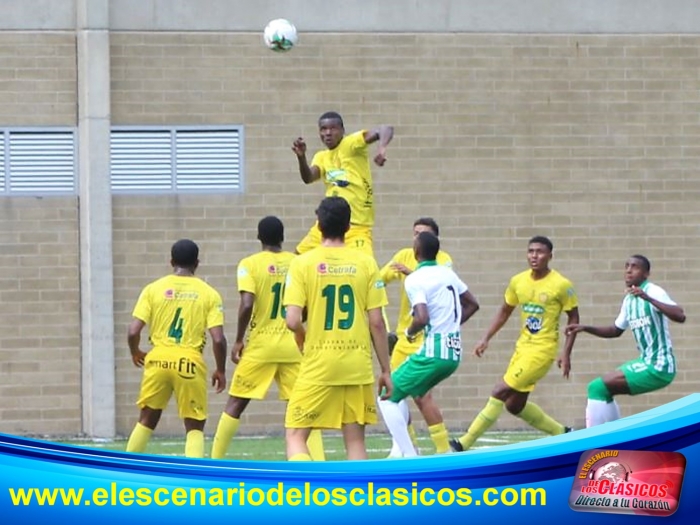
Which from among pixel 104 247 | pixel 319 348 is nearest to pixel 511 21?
pixel 104 247

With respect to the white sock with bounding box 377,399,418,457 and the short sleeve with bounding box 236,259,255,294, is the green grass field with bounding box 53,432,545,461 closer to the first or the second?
the white sock with bounding box 377,399,418,457

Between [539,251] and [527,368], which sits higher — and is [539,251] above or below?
above

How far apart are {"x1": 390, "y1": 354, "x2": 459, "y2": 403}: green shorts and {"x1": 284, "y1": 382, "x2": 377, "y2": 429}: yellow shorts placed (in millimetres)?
3057

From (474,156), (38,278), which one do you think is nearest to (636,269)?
(474,156)

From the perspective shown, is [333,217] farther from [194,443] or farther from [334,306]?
[194,443]

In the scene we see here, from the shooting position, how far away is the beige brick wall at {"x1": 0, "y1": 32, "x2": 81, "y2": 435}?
18188mm

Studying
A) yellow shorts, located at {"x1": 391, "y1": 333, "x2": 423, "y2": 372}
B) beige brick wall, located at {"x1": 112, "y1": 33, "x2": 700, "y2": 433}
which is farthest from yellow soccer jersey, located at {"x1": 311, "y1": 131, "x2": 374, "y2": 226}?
beige brick wall, located at {"x1": 112, "y1": 33, "x2": 700, "y2": 433}

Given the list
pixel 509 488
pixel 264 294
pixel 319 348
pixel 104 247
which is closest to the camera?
pixel 509 488

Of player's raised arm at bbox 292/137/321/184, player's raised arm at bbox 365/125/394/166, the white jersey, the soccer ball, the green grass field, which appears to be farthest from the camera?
the green grass field

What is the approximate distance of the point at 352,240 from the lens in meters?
13.6

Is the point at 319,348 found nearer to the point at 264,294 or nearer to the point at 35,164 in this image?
the point at 264,294

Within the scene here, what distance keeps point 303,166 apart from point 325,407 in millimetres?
4269

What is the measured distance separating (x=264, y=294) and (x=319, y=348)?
272cm

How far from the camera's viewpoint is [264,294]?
1203 centimetres
